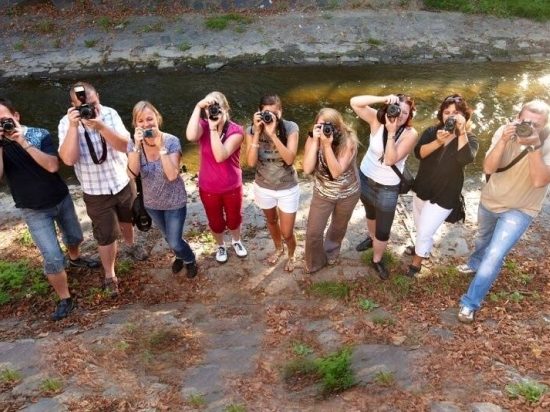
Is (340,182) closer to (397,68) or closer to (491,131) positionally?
(491,131)

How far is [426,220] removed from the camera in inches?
167

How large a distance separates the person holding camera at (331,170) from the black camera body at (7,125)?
7.57ft

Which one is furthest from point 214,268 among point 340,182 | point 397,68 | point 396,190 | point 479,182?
point 397,68

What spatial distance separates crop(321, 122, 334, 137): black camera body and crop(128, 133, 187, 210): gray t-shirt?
1220 mm

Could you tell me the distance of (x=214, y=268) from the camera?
4895mm

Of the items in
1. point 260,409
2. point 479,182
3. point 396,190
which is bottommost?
point 479,182

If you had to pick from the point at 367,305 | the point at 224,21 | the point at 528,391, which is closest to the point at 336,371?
the point at 367,305

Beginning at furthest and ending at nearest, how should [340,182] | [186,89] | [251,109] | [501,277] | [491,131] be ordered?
[186,89] → [251,109] → [491,131] → [501,277] → [340,182]

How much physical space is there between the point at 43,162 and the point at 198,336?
187cm

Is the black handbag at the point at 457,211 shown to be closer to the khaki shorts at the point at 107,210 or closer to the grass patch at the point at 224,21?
the khaki shorts at the point at 107,210

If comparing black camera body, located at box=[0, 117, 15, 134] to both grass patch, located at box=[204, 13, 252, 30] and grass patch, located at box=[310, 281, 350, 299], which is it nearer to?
grass patch, located at box=[310, 281, 350, 299]

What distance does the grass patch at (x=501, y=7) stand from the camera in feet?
42.2

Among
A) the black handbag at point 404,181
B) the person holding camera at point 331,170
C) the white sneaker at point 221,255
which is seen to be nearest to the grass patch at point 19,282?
the white sneaker at point 221,255

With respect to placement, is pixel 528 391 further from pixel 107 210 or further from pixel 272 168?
pixel 107 210
